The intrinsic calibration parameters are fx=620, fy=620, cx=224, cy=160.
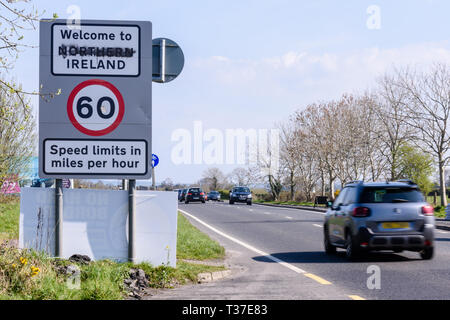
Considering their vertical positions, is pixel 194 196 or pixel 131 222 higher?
pixel 131 222

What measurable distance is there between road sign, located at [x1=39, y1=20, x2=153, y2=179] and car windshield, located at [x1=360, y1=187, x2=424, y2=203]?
490 cm

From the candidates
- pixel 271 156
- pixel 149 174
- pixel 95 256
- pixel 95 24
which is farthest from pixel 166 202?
pixel 271 156

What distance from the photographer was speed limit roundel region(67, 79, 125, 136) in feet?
31.5

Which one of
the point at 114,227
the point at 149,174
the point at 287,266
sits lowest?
the point at 287,266

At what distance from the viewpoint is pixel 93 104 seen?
9.61 m

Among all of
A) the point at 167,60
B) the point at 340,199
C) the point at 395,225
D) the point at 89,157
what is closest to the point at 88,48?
the point at 167,60

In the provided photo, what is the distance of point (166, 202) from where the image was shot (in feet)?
32.2

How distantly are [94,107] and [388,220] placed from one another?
19.8 feet

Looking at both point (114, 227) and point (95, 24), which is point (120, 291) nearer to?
point (114, 227)

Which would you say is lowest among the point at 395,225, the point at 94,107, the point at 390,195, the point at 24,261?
the point at 24,261

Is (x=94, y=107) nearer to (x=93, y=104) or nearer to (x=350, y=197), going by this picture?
(x=93, y=104)

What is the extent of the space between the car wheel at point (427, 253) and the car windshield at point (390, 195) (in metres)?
1.02

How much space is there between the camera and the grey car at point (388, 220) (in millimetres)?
11891
